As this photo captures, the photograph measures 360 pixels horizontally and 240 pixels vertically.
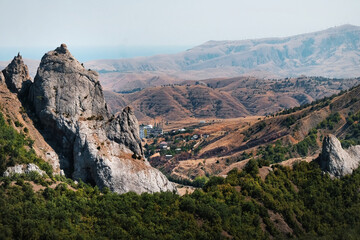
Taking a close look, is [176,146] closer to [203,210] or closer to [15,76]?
[15,76]

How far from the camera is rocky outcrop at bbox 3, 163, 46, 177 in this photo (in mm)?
49781

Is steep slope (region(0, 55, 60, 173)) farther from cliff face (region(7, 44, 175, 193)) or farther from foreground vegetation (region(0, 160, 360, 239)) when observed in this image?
foreground vegetation (region(0, 160, 360, 239))

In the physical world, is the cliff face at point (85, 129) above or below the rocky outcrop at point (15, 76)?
below

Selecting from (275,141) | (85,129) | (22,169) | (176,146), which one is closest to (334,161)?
(85,129)

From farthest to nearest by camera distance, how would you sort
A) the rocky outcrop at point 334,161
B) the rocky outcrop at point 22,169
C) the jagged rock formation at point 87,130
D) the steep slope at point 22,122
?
the rocky outcrop at point 334,161 → the jagged rock formation at point 87,130 → the steep slope at point 22,122 → the rocky outcrop at point 22,169

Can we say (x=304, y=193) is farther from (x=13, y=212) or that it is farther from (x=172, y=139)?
(x=172, y=139)

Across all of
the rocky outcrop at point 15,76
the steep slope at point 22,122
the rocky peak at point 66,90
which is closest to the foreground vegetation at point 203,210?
the steep slope at point 22,122

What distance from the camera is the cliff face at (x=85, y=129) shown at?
58688mm

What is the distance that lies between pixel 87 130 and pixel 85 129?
0.34m

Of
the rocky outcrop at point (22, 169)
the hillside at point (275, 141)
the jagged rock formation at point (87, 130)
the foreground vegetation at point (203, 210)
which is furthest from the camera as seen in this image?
the hillside at point (275, 141)

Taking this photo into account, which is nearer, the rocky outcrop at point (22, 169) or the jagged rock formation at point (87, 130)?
the rocky outcrop at point (22, 169)

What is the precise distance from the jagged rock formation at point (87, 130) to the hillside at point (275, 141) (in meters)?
52.8

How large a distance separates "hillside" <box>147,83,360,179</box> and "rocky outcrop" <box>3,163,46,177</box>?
66.5 m

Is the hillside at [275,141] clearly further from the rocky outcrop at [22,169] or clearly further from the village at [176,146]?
the rocky outcrop at [22,169]
